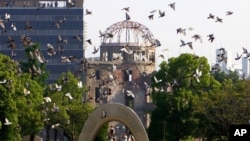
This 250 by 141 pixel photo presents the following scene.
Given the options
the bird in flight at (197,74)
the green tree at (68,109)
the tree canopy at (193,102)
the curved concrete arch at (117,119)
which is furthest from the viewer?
the green tree at (68,109)

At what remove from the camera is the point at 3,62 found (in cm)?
6406

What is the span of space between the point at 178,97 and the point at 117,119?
21014 mm

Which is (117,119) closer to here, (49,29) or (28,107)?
(28,107)

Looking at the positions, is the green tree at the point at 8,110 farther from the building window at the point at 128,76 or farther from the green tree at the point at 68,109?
the building window at the point at 128,76

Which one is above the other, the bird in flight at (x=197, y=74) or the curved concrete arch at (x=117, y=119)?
the bird in flight at (x=197, y=74)

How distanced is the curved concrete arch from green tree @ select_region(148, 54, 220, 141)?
60.2 ft

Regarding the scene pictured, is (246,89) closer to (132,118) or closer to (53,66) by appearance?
(132,118)

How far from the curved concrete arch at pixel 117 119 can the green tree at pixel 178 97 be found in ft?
A: 60.2

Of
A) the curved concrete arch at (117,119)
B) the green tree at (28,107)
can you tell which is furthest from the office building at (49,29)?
the curved concrete arch at (117,119)

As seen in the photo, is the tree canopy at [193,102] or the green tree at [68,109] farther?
the green tree at [68,109]

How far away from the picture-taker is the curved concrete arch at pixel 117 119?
48.4 metres

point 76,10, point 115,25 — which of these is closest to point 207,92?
point 115,25

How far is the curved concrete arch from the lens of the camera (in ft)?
159

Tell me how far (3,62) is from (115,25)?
1855 inches
